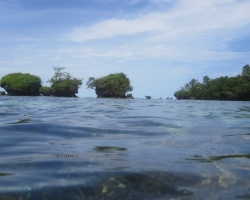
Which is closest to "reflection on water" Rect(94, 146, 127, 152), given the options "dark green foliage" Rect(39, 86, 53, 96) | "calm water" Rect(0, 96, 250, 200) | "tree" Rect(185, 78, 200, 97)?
"calm water" Rect(0, 96, 250, 200)

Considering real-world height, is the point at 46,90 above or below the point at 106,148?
above

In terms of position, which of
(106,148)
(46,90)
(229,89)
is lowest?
(106,148)

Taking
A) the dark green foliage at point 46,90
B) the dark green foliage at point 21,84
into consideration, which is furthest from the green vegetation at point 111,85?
the dark green foliage at point 21,84

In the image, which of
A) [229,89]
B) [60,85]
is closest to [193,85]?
[229,89]

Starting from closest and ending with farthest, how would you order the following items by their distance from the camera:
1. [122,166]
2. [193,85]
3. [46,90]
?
[122,166]
[46,90]
[193,85]

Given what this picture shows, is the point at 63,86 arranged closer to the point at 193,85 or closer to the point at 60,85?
the point at 60,85

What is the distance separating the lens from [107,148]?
390cm

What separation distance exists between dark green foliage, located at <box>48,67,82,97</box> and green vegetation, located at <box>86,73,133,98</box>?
4.29 m

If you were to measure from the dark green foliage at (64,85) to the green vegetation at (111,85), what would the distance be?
14.1 ft

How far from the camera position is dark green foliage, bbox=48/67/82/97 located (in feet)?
255

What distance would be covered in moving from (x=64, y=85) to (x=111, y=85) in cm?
1256

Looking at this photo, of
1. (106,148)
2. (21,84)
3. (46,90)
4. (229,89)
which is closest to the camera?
(106,148)

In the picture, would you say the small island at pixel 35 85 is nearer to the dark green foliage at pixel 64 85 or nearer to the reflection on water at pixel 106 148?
the dark green foliage at pixel 64 85

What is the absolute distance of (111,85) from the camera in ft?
254
